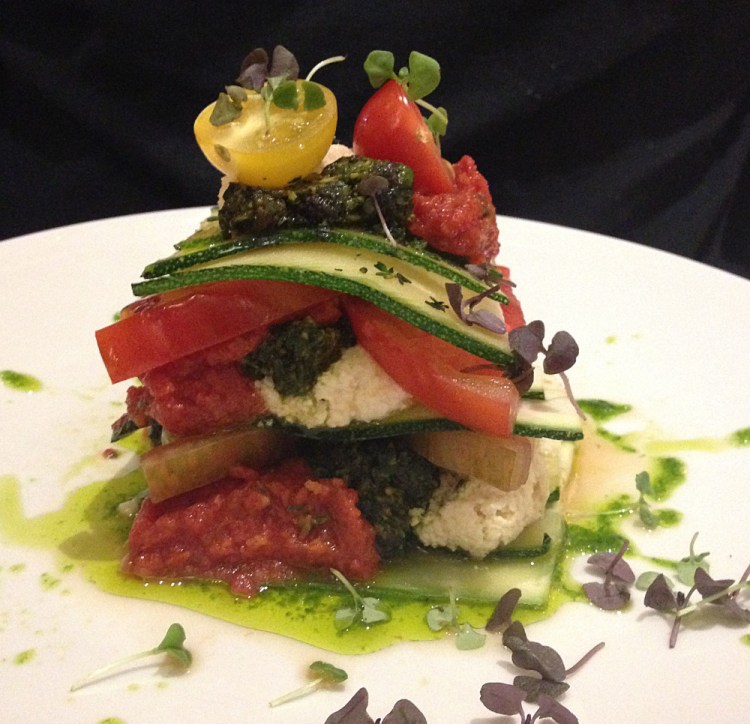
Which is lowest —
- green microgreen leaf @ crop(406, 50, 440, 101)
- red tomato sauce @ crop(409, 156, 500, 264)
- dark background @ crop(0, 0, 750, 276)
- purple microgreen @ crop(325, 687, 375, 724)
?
purple microgreen @ crop(325, 687, 375, 724)

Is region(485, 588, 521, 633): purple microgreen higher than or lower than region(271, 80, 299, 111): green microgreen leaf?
lower

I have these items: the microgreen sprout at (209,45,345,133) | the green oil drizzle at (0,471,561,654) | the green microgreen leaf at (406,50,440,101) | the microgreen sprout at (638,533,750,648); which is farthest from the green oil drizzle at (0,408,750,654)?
the green microgreen leaf at (406,50,440,101)

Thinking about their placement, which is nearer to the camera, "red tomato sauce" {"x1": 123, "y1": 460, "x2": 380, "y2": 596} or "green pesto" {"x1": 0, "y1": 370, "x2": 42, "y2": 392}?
"red tomato sauce" {"x1": 123, "y1": 460, "x2": 380, "y2": 596}

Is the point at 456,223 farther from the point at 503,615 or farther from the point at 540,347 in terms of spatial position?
the point at 503,615

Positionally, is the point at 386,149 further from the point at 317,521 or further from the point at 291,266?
the point at 317,521

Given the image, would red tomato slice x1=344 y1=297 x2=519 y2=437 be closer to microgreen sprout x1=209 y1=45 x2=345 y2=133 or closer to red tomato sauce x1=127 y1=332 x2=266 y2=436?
red tomato sauce x1=127 y1=332 x2=266 y2=436

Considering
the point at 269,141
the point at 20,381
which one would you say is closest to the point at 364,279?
the point at 269,141

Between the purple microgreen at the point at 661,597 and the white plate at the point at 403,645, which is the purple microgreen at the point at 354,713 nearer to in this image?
the white plate at the point at 403,645
